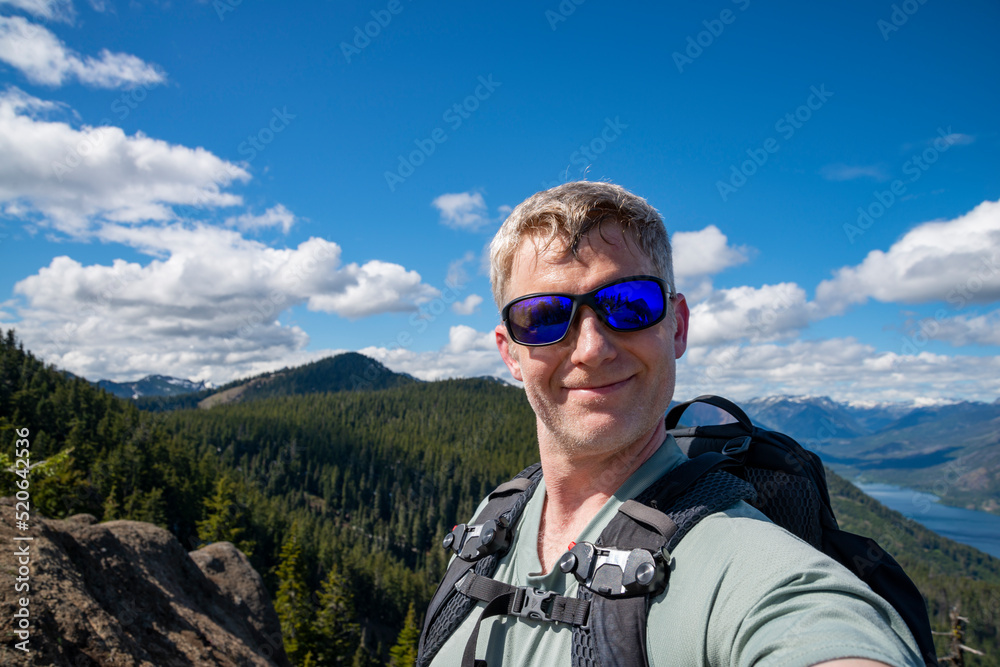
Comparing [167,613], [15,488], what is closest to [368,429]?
[15,488]

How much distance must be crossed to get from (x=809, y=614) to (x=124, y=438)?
89.9 metres

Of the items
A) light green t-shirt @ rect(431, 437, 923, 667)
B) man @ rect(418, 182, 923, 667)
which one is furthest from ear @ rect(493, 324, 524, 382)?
light green t-shirt @ rect(431, 437, 923, 667)

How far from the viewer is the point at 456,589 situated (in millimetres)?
2498

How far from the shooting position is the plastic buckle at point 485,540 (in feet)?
8.35

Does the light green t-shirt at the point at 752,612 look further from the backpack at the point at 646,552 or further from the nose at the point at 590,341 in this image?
the nose at the point at 590,341

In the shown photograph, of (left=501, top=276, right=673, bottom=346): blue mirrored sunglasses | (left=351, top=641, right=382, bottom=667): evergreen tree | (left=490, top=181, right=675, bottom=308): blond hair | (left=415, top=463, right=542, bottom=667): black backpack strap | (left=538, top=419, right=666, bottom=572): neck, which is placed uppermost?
(left=490, top=181, right=675, bottom=308): blond hair

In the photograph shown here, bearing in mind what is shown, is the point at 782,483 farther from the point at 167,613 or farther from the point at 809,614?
the point at 167,613

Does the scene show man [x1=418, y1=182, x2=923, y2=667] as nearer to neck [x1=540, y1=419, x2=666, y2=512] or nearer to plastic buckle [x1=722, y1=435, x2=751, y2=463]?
neck [x1=540, y1=419, x2=666, y2=512]

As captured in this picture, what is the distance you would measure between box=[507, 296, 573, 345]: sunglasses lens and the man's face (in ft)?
0.15

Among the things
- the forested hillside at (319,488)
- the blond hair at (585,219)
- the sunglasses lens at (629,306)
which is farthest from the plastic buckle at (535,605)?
the forested hillside at (319,488)

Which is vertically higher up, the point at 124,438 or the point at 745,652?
the point at 745,652

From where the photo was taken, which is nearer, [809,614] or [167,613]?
[809,614]

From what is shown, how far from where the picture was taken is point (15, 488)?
17250mm

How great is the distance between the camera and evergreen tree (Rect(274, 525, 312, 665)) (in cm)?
2884
